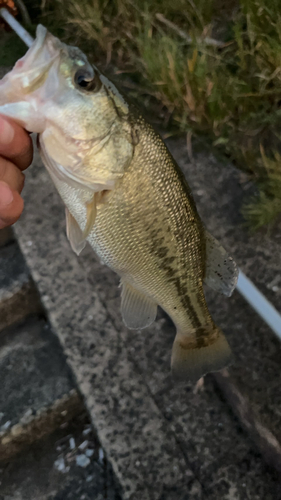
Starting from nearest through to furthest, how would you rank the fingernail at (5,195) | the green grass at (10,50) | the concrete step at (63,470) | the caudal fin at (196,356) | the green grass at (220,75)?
1. the fingernail at (5,195)
2. the caudal fin at (196,356)
3. the concrete step at (63,470)
4. the green grass at (220,75)
5. the green grass at (10,50)

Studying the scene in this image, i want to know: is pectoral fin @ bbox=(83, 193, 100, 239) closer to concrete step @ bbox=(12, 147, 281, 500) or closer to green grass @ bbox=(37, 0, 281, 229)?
concrete step @ bbox=(12, 147, 281, 500)

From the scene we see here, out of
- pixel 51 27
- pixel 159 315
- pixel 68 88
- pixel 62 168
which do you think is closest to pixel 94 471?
pixel 159 315

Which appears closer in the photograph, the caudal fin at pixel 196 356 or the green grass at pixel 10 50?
the caudal fin at pixel 196 356

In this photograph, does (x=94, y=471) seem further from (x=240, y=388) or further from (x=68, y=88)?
(x=68, y=88)

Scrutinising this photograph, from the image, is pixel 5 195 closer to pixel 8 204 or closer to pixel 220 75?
pixel 8 204

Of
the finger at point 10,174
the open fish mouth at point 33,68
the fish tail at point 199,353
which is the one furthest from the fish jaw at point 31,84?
the fish tail at point 199,353

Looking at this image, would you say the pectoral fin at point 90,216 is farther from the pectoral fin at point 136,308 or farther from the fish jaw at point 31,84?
the pectoral fin at point 136,308

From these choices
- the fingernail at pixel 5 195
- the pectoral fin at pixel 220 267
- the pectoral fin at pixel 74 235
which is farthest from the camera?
the pectoral fin at pixel 220 267
